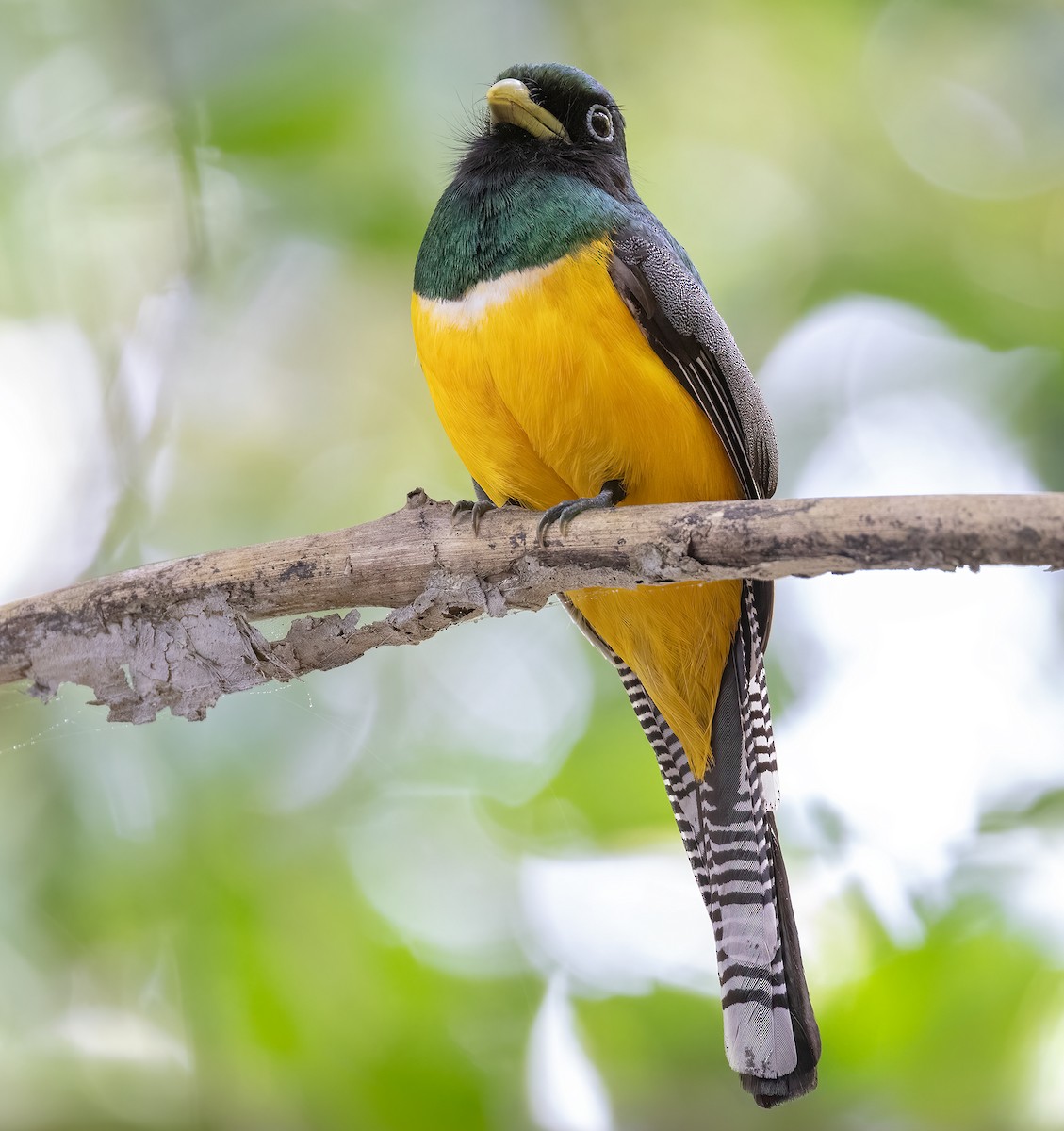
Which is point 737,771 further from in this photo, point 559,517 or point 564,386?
point 564,386

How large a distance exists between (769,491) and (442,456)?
1.39 metres

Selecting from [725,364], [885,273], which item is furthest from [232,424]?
[885,273]

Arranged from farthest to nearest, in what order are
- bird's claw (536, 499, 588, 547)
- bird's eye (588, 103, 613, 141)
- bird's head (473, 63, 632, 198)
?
bird's eye (588, 103, 613, 141) → bird's head (473, 63, 632, 198) → bird's claw (536, 499, 588, 547)

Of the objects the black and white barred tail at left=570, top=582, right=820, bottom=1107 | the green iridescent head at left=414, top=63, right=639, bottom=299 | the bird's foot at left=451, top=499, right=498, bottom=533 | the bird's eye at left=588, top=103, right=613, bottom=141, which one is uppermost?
the bird's eye at left=588, top=103, right=613, bottom=141

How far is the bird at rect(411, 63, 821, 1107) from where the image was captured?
241 centimetres

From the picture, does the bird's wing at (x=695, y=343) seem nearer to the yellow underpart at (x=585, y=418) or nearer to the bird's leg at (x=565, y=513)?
the yellow underpart at (x=585, y=418)

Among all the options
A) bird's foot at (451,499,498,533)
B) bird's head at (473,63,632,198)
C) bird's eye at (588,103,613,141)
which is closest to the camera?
bird's foot at (451,499,498,533)

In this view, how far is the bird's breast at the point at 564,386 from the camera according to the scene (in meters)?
2.38

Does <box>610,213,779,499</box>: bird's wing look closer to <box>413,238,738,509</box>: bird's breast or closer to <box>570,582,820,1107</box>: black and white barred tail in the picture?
<box>413,238,738,509</box>: bird's breast

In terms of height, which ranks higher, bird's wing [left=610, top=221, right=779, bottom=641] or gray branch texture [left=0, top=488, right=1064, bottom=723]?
bird's wing [left=610, top=221, right=779, bottom=641]

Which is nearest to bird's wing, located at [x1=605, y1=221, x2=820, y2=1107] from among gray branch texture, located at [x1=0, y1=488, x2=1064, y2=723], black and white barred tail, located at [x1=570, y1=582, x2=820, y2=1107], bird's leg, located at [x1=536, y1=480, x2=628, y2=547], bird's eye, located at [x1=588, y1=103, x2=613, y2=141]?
black and white barred tail, located at [x1=570, y1=582, x2=820, y2=1107]

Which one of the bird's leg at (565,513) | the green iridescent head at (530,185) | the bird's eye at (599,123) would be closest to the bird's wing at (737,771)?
the green iridescent head at (530,185)

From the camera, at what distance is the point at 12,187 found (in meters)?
3.73

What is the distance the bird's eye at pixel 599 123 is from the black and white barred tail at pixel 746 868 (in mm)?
1147
